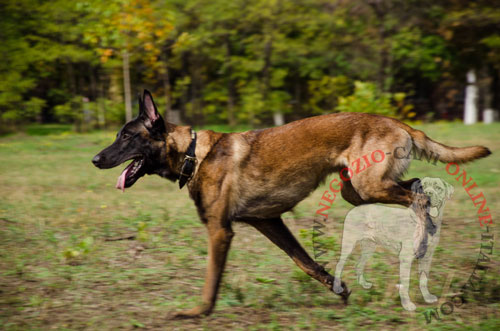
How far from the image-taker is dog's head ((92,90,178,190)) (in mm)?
4168

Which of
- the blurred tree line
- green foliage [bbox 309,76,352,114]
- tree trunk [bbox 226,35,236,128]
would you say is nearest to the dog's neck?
the blurred tree line

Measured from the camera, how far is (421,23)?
69.6 feet

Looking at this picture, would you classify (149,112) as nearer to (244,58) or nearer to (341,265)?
(341,265)

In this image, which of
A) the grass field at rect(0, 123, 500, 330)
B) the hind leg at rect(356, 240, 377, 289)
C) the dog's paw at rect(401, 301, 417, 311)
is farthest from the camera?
the hind leg at rect(356, 240, 377, 289)

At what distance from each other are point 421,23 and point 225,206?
64.3ft

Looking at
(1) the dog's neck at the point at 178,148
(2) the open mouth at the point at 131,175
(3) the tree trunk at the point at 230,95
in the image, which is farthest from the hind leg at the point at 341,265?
(3) the tree trunk at the point at 230,95

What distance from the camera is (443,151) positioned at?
4.40 metres

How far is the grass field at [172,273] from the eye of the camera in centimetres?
387

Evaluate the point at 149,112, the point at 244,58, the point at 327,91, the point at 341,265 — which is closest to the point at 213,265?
the point at 341,265

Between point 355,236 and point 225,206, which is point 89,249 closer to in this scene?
point 225,206

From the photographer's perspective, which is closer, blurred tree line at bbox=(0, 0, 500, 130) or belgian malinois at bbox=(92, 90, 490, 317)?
belgian malinois at bbox=(92, 90, 490, 317)

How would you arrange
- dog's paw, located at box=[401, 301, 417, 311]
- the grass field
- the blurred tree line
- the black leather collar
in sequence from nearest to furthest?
the grass field → dog's paw, located at box=[401, 301, 417, 311] → the black leather collar → the blurred tree line

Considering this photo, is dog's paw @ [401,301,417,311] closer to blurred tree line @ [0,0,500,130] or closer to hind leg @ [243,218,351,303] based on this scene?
hind leg @ [243,218,351,303]

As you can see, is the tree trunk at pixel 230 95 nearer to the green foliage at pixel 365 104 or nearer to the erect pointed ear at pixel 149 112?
the green foliage at pixel 365 104
